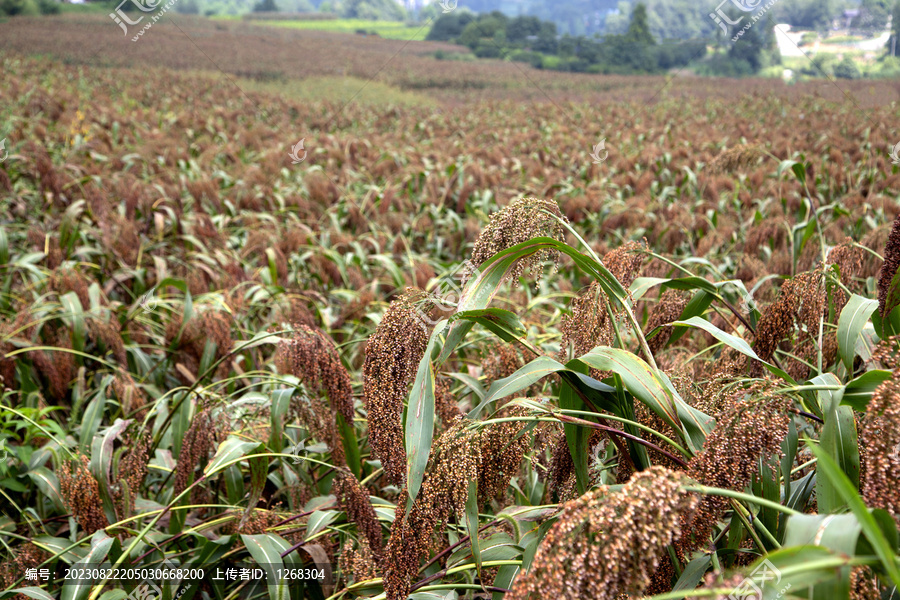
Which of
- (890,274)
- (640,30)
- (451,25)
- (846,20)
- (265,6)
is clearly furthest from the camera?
(265,6)

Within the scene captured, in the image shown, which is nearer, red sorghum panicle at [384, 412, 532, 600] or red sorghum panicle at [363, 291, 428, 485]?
red sorghum panicle at [384, 412, 532, 600]

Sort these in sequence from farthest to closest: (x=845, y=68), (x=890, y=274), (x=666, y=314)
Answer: (x=845, y=68) < (x=666, y=314) < (x=890, y=274)

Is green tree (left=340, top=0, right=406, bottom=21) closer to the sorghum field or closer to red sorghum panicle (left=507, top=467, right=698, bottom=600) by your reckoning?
the sorghum field

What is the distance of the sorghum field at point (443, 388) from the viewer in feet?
2.22

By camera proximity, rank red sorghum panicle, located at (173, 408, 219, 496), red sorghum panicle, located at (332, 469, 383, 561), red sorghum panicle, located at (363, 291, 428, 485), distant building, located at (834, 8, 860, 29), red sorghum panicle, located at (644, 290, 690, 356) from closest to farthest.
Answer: red sorghum panicle, located at (363, 291, 428, 485), red sorghum panicle, located at (332, 469, 383, 561), red sorghum panicle, located at (644, 290, 690, 356), red sorghum panicle, located at (173, 408, 219, 496), distant building, located at (834, 8, 860, 29)

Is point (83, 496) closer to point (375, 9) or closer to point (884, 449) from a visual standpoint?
point (884, 449)

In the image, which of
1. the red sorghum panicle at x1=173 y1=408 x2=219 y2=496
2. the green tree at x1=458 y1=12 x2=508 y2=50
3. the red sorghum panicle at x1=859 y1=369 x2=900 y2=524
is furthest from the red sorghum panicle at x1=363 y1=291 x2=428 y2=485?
the green tree at x1=458 y1=12 x2=508 y2=50

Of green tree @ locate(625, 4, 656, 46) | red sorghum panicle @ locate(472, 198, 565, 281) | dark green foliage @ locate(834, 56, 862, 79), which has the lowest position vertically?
red sorghum panicle @ locate(472, 198, 565, 281)

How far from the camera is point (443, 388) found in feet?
3.78

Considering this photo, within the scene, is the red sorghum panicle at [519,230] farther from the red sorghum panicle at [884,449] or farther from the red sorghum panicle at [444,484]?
the red sorghum panicle at [884,449]

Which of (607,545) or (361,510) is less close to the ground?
(607,545)

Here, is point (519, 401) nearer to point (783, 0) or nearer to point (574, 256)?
point (574, 256)

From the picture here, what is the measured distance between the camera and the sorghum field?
26.6 inches

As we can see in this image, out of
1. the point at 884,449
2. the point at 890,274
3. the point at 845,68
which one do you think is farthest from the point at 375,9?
the point at 884,449
